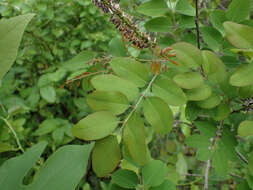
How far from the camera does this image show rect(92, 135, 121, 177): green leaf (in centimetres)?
33

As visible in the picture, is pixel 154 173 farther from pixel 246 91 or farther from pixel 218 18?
pixel 218 18

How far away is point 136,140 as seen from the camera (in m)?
0.34

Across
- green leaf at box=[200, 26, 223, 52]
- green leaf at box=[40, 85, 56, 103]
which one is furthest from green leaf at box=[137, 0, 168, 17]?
green leaf at box=[40, 85, 56, 103]

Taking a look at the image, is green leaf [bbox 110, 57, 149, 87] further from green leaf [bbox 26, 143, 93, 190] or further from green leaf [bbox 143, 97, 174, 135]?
green leaf [bbox 26, 143, 93, 190]

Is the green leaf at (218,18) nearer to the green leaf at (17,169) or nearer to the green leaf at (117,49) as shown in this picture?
the green leaf at (117,49)

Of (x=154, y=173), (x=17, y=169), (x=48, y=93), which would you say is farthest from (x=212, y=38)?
(x=48, y=93)

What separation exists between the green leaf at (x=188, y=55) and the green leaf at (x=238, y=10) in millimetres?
150

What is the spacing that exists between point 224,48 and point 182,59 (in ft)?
0.54

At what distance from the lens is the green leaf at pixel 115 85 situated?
0.38 m

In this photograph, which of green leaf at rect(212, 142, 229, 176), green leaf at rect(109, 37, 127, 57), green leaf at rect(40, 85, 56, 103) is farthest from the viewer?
green leaf at rect(40, 85, 56, 103)

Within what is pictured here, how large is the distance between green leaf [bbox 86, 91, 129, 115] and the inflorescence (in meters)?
0.14

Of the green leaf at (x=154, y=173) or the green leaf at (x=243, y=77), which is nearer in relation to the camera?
the green leaf at (x=243, y=77)

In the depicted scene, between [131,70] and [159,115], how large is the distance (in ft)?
0.36

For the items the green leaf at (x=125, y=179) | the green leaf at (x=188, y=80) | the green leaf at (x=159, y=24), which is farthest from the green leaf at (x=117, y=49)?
the green leaf at (x=125, y=179)
